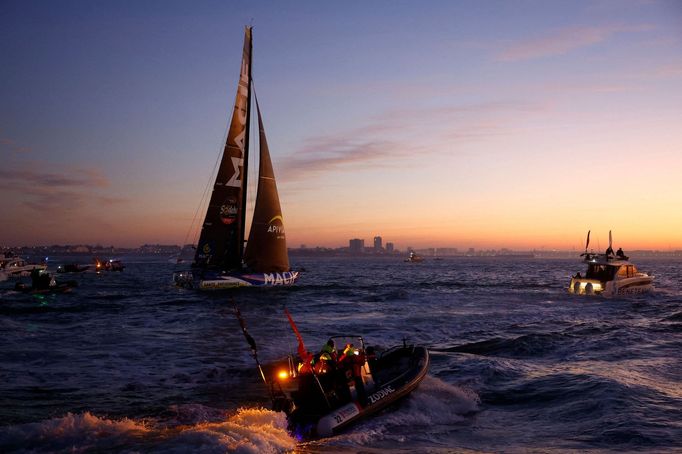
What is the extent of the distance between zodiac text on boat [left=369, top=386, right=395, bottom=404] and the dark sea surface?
462mm

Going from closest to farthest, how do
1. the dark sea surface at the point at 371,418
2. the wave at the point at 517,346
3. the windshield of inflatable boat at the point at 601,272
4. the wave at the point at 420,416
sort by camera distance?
the dark sea surface at the point at 371,418 → the wave at the point at 420,416 → the wave at the point at 517,346 → the windshield of inflatable boat at the point at 601,272

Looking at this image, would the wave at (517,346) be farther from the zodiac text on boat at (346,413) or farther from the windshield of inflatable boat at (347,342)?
the zodiac text on boat at (346,413)

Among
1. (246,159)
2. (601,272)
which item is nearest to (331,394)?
(601,272)

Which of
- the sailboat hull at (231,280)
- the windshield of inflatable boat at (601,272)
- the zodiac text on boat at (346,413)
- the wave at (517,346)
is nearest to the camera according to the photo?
the zodiac text on boat at (346,413)

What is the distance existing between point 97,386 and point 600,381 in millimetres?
15282

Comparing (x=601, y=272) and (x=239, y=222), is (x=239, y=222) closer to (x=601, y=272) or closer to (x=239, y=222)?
(x=239, y=222)

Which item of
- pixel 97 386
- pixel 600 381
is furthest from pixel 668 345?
pixel 97 386

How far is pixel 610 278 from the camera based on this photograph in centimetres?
4350

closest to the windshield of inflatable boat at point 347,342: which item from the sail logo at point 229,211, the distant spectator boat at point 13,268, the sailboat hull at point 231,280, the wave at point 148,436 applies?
the wave at point 148,436

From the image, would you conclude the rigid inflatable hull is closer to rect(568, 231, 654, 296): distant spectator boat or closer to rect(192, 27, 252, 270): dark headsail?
rect(568, 231, 654, 296): distant spectator boat

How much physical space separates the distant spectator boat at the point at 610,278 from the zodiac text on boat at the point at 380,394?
34.5 m

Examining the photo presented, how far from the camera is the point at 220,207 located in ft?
163

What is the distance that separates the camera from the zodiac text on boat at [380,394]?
12.6 metres

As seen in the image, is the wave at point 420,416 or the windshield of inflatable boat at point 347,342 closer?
the wave at point 420,416
